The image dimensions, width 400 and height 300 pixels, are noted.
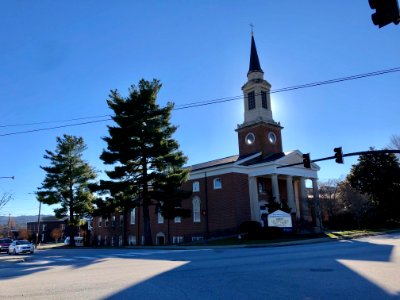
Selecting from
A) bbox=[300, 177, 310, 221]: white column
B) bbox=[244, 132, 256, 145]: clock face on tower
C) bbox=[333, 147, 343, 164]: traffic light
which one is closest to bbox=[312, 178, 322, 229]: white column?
bbox=[300, 177, 310, 221]: white column

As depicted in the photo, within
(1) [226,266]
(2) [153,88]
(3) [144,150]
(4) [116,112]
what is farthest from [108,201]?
(1) [226,266]

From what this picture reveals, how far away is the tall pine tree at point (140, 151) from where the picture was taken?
35531mm

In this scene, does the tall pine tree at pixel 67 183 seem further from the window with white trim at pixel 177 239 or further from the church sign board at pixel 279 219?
the church sign board at pixel 279 219

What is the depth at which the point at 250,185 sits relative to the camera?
44.8m

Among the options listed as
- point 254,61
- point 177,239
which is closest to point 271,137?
point 254,61

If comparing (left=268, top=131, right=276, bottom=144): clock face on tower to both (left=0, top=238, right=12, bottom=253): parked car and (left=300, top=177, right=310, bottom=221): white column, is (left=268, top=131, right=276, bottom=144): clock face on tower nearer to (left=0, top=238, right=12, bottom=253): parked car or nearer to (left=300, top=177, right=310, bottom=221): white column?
(left=300, top=177, right=310, bottom=221): white column

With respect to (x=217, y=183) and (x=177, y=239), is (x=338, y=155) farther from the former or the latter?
(x=177, y=239)

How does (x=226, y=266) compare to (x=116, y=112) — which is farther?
(x=116, y=112)

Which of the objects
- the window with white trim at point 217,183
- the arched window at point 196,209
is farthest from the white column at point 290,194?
the arched window at point 196,209

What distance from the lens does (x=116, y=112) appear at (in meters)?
37.0

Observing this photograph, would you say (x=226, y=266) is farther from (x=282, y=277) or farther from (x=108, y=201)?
(x=108, y=201)

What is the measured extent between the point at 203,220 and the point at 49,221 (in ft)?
305

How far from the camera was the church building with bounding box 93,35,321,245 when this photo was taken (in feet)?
141

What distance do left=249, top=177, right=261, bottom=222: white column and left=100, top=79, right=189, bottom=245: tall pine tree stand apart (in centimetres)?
1051
